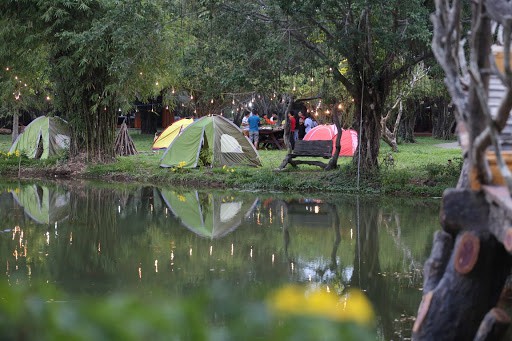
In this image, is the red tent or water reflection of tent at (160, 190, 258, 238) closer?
water reflection of tent at (160, 190, 258, 238)

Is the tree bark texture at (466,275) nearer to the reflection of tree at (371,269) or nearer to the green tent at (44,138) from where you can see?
the reflection of tree at (371,269)

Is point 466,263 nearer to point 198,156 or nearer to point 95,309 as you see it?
point 95,309

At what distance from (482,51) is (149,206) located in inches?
435

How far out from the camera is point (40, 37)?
20.7m

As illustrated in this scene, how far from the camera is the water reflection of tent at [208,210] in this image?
12.9m

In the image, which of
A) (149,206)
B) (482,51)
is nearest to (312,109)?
(149,206)

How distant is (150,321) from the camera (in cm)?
200

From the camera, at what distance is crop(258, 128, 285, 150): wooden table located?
2852 cm

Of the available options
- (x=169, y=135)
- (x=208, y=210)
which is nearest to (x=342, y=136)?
(x=169, y=135)

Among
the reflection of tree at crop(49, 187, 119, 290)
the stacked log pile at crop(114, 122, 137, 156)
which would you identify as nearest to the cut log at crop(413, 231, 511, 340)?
the reflection of tree at crop(49, 187, 119, 290)

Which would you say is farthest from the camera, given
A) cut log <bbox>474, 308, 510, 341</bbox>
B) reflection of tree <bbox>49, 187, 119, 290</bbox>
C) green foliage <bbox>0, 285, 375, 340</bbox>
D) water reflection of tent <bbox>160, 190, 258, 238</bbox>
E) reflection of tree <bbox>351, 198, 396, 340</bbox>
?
water reflection of tent <bbox>160, 190, 258, 238</bbox>

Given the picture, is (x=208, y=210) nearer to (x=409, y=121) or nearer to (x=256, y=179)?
(x=256, y=179)

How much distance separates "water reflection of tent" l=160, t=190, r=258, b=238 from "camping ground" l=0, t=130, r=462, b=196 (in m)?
1.43

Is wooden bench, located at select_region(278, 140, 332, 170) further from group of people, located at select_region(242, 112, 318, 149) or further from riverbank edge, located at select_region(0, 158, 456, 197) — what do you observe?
group of people, located at select_region(242, 112, 318, 149)
